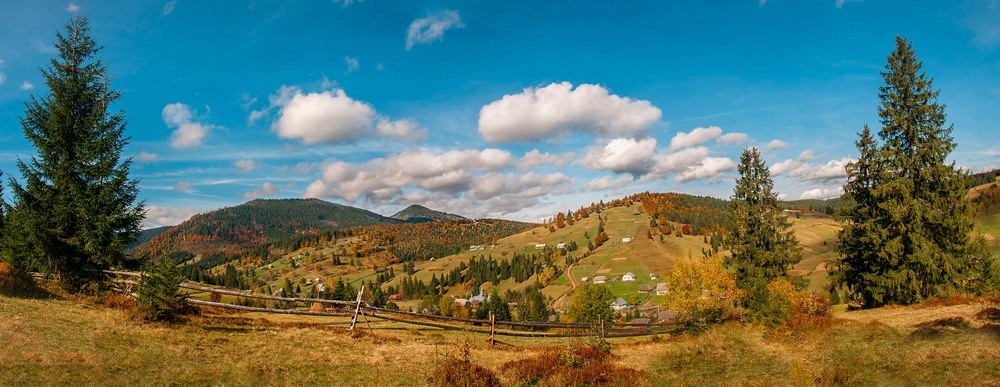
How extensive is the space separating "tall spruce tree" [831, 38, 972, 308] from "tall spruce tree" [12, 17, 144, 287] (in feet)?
150

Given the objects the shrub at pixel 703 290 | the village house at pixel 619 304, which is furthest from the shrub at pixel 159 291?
the village house at pixel 619 304

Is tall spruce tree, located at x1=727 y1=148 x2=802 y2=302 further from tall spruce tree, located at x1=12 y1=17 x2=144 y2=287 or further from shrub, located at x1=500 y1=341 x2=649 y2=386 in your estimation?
tall spruce tree, located at x1=12 y1=17 x2=144 y2=287

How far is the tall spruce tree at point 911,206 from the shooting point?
26969 mm

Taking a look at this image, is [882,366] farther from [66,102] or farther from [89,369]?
[66,102]

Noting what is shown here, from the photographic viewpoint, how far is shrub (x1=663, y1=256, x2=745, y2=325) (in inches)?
1488

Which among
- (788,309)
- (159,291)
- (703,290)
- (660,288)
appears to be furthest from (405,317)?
(660,288)

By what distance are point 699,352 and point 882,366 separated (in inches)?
275

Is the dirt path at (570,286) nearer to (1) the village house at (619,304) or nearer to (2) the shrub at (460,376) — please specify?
(1) the village house at (619,304)

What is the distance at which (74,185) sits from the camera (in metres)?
21.4

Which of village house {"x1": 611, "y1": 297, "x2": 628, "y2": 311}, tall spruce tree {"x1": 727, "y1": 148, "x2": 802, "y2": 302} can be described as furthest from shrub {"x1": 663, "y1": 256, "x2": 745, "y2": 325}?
village house {"x1": 611, "y1": 297, "x2": 628, "y2": 311}

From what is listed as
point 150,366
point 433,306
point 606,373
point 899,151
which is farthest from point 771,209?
point 433,306

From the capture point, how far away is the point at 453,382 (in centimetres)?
1292

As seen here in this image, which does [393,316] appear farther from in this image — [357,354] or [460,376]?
[460,376]

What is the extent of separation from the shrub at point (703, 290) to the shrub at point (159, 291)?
115 feet
